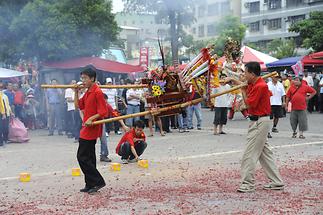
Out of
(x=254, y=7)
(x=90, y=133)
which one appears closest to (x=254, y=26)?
(x=254, y=7)

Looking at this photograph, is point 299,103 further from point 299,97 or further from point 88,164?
point 88,164

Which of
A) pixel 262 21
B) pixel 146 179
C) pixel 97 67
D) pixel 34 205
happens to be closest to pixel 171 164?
pixel 146 179

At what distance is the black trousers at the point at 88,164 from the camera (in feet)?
24.8

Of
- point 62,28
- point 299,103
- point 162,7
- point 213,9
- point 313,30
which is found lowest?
point 299,103

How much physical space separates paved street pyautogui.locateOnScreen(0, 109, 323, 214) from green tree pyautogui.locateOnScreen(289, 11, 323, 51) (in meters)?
17.5

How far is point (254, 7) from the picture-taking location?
54.2 metres

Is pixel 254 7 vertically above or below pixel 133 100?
above

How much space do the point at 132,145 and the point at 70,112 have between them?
5.22m

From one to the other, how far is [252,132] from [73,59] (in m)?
12.6

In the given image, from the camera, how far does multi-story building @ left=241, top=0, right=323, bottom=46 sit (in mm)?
48800

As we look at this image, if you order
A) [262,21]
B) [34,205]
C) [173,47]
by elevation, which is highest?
[262,21]

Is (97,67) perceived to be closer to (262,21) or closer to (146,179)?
(146,179)

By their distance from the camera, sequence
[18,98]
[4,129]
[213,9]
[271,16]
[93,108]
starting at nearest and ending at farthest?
[93,108] < [213,9] < [4,129] < [18,98] < [271,16]

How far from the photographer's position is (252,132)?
754cm
